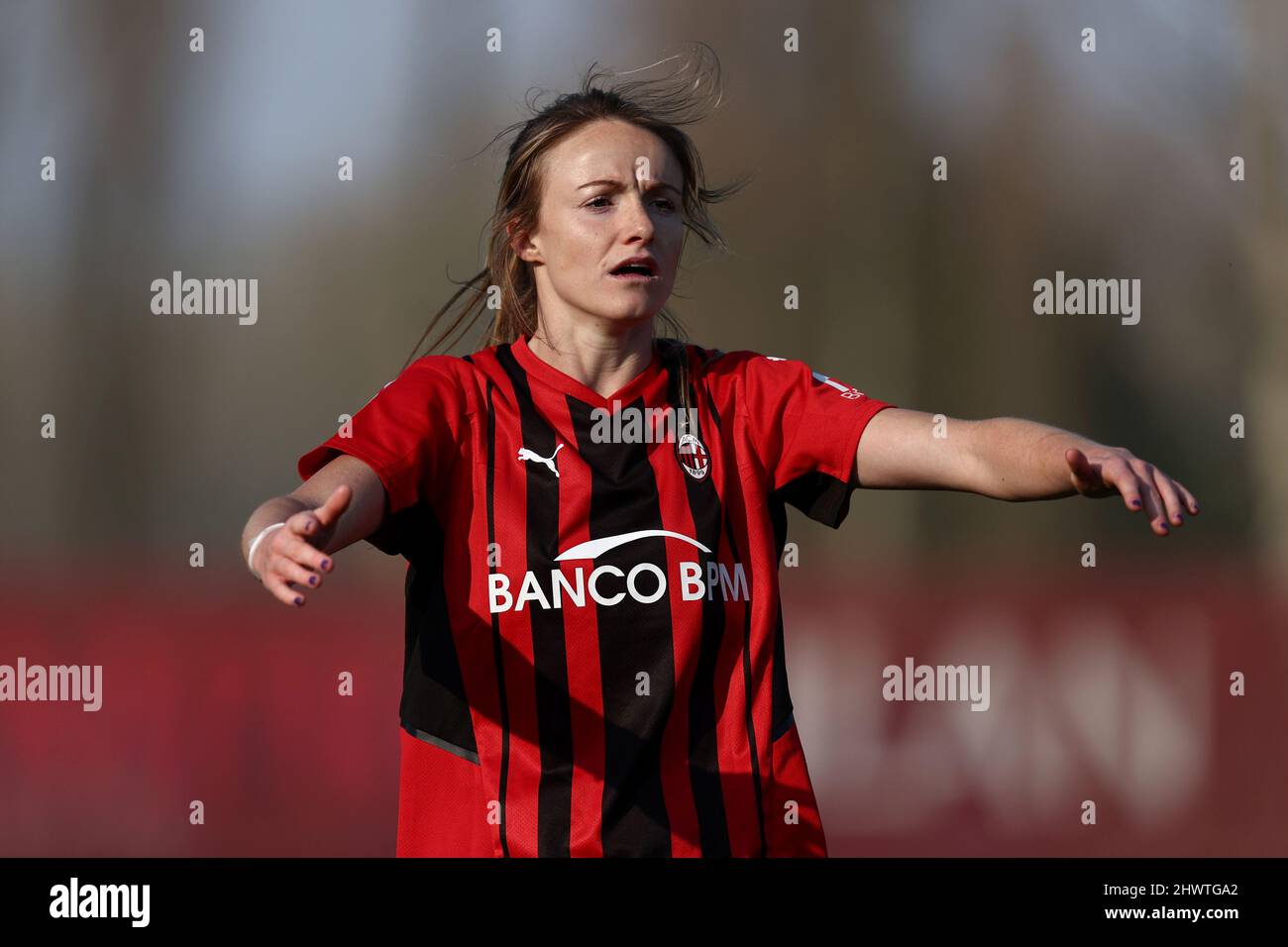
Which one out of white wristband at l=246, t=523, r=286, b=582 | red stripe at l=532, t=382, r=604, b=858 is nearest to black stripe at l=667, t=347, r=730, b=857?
red stripe at l=532, t=382, r=604, b=858

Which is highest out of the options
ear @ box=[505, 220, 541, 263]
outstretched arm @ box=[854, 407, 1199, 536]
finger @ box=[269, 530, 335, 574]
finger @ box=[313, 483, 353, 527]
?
ear @ box=[505, 220, 541, 263]

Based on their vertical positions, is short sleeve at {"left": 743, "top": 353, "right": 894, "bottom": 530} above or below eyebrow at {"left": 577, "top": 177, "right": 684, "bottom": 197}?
below

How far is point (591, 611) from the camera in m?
2.07

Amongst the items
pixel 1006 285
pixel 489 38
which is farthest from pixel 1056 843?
pixel 489 38

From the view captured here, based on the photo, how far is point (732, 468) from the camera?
7.13 ft

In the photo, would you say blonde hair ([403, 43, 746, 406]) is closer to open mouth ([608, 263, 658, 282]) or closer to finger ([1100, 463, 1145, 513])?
open mouth ([608, 263, 658, 282])

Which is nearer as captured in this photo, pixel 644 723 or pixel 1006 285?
pixel 644 723

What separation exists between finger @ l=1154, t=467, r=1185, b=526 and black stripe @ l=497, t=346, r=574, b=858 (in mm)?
878

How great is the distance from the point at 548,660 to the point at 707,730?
26cm

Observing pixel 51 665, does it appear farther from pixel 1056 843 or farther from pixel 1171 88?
pixel 1171 88

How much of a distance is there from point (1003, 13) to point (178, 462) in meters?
4.38

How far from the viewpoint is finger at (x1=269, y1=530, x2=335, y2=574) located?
5.28ft

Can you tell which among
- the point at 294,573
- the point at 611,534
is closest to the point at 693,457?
the point at 611,534

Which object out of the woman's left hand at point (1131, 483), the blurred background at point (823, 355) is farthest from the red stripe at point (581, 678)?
the blurred background at point (823, 355)
